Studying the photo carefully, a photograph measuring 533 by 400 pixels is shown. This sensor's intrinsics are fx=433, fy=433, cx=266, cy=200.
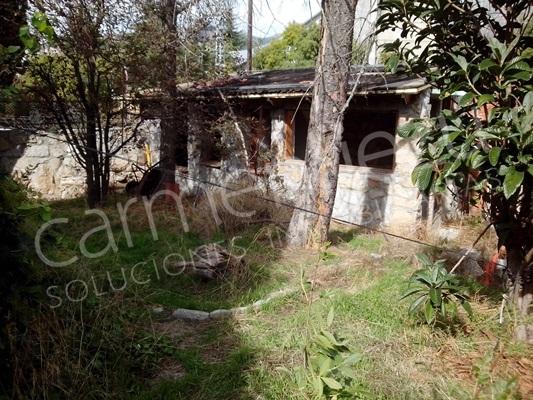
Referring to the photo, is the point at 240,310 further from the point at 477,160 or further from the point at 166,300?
the point at 477,160

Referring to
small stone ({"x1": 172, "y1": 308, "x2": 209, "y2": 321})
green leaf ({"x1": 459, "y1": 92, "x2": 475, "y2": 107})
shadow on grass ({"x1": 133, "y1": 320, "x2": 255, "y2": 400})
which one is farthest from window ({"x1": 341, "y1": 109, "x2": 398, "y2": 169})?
green leaf ({"x1": 459, "y1": 92, "x2": 475, "y2": 107})

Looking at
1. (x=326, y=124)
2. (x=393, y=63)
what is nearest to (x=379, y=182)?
(x=326, y=124)

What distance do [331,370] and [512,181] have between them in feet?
5.25

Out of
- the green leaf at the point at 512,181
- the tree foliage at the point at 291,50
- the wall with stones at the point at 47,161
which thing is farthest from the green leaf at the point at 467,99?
the tree foliage at the point at 291,50

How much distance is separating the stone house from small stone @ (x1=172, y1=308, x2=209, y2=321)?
10.2ft

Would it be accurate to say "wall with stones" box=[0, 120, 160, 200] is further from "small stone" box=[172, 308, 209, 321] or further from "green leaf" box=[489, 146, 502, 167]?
"green leaf" box=[489, 146, 502, 167]

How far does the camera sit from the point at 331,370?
2.66 metres

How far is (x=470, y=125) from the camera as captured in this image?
10.5 ft

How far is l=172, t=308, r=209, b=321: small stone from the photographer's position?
170 inches

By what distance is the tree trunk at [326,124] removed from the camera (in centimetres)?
585

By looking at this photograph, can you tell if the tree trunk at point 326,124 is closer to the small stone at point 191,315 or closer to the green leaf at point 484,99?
the small stone at point 191,315

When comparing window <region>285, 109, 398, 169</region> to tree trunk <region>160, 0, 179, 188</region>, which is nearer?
tree trunk <region>160, 0, 179, 188</region>

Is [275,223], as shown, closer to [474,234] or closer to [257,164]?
[257,164]

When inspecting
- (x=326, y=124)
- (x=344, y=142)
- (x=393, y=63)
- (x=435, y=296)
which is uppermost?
(x=393, y=63)
